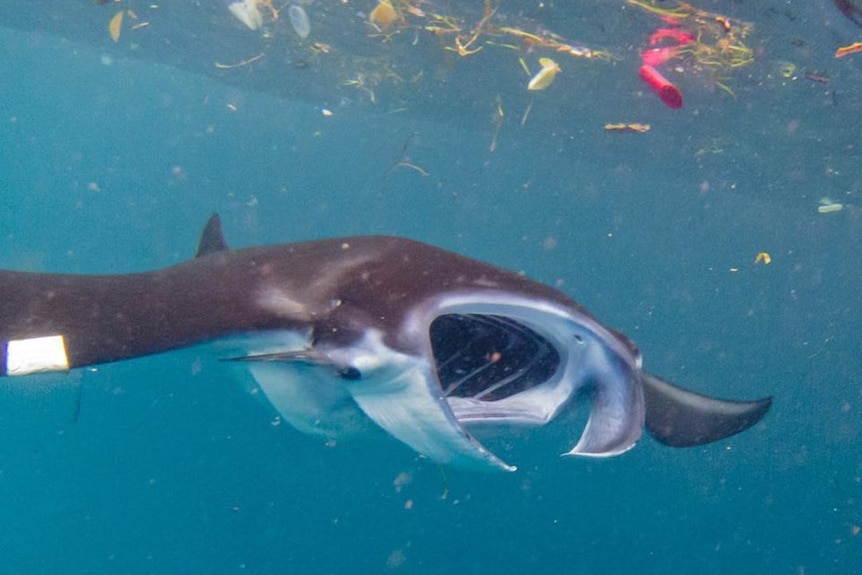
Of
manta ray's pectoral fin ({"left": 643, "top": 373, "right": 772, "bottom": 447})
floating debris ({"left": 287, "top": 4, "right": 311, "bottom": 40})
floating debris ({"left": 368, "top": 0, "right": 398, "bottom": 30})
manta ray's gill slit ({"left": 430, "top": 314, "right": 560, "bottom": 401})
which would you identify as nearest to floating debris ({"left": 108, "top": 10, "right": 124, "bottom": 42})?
floating debris ({"left": 287, "top": 4, "right": 311, "bottom": 40})

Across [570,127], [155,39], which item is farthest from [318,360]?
[155,39]

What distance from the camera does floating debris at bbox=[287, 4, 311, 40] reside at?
1406 cm

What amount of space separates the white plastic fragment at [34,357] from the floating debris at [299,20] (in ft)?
43.0

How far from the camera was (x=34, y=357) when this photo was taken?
2.11m

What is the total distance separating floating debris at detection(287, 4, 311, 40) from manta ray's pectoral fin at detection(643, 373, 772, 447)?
1276cm

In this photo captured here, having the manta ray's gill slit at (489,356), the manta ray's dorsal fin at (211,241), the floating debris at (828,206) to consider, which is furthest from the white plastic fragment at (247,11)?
the floating debris at (828,206)

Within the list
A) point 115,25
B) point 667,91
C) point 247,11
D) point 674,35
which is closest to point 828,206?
point 674,35

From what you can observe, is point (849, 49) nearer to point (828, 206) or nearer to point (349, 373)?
point (349, 373)

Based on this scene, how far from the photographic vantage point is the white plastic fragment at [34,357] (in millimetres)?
2102

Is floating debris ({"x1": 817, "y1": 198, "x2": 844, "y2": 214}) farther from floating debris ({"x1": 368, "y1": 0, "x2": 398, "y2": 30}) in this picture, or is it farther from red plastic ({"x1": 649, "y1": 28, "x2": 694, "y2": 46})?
floating debris ({"x1": 368, "y1": 0, "x2": 398, "y2": 30})

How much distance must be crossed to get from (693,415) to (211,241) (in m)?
4.68

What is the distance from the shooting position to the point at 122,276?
2.87 metres

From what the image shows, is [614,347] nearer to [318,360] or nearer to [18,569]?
[318,360]

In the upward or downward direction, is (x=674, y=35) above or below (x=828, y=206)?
above
